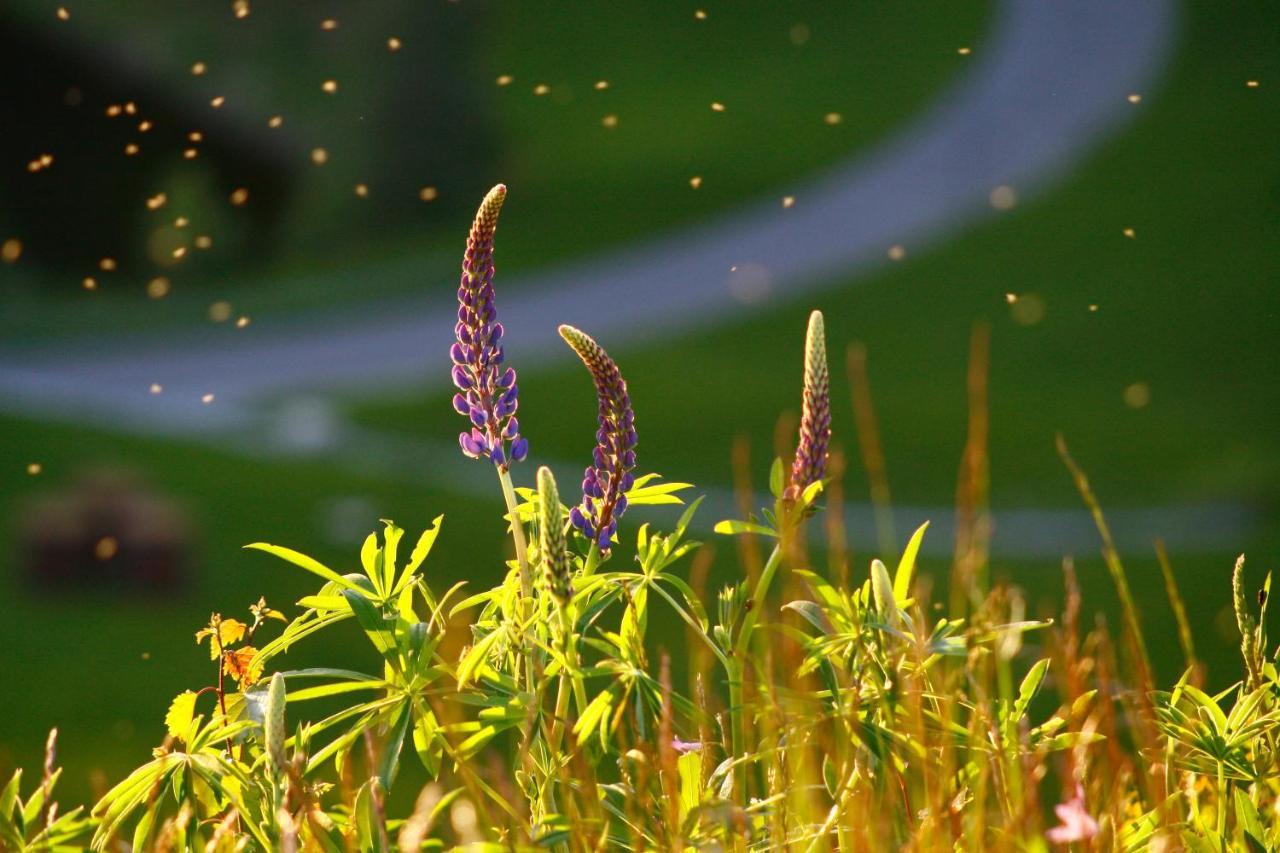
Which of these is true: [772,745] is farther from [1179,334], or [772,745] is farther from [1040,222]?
[1040,222]

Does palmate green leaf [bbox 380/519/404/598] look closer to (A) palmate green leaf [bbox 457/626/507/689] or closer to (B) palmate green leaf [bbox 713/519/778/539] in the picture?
(A) palmate green leaf [bbox 457/626/507/689]

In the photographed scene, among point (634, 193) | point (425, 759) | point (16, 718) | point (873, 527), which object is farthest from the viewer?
point (634, 193)

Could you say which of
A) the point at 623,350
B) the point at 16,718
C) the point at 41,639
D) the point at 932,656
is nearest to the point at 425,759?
the point at 932,656

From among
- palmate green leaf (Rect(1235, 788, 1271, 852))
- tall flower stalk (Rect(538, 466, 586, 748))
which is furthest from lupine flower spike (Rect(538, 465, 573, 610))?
palmate green leaf (Rect(1235, 788, 1271, 852))

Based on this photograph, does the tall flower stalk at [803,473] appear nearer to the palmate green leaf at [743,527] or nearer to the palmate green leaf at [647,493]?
the palmate green leaf at [743,527]

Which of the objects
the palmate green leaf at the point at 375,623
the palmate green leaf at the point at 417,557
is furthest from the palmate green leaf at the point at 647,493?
the palmate green leaf at the point at 375,623

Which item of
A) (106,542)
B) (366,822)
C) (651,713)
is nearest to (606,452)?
(651,713)

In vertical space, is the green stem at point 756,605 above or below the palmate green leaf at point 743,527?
below
